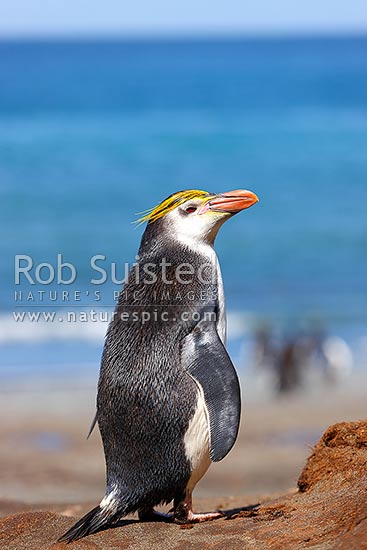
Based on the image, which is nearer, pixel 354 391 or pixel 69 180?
pixel 354 391

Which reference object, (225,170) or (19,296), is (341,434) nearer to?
(19,296)

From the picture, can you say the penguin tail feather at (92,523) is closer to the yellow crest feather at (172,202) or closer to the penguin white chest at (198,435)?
the penguin white chest at (198,435)

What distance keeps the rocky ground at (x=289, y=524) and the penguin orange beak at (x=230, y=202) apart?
54.4 inches

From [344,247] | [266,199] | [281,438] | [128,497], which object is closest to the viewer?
[128,497]

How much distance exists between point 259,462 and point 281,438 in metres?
0.86

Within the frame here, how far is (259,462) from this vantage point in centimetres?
938

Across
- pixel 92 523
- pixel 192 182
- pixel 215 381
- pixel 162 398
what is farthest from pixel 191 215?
pixel 192 182

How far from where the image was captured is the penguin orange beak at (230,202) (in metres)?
5.95

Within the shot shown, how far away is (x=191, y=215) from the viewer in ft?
19.4

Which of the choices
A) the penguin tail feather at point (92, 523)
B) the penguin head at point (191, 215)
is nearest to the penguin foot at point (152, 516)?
the penguin tail feather at point (92, 523)

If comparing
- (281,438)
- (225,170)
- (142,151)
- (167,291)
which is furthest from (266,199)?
(167,291)

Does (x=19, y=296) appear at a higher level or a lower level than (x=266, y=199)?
lower

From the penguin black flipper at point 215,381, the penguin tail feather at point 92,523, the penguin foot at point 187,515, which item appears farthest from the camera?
the penguin foot at point 187,515

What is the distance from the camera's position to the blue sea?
16031 mm
